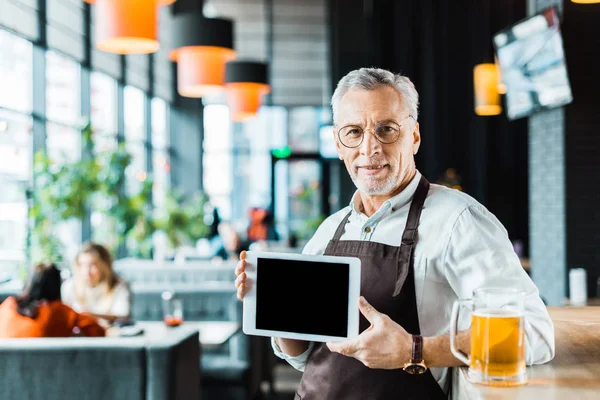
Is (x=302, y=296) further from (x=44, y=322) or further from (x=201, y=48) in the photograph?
(x=201, y=48)

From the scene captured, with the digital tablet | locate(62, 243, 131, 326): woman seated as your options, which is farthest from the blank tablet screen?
locate(62, 243, 131, 326): woman seated

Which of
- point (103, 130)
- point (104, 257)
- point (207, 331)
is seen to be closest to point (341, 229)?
point (207, 331)

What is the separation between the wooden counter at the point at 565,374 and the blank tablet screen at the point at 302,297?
29 cm

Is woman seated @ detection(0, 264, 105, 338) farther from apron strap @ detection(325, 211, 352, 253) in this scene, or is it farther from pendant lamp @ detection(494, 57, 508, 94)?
pendant lamp @ detection(494, 57, 508, 94)

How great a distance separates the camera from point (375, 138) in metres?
1.77

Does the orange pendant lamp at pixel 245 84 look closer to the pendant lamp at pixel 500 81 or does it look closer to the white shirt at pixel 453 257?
the pendant lamp at pixel 500 81

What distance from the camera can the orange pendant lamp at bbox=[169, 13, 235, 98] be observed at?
5648 millimetres

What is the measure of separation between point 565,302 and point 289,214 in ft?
30.8

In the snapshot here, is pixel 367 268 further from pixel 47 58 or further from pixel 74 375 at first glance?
pixel 47 58

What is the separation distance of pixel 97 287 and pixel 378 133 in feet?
12.6

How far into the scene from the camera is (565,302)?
5102 millimetres

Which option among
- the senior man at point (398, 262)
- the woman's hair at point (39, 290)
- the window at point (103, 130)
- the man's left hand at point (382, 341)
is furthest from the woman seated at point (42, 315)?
the window at point (103, 130)

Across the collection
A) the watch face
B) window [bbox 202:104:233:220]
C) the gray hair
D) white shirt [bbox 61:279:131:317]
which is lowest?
white shirt [bbox 61:279:131:317]

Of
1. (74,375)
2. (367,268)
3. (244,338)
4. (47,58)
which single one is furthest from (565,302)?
(47,58)
